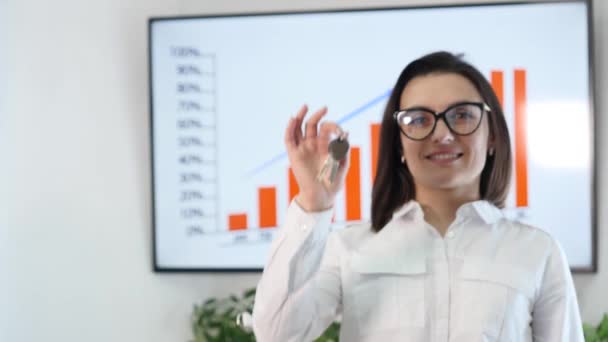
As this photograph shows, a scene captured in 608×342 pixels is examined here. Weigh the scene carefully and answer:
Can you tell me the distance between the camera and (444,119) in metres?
0.97

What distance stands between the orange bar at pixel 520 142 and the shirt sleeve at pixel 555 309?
97 centimetres

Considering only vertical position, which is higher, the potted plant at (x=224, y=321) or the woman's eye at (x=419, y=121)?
the woman's eye at (x=419, y=121)

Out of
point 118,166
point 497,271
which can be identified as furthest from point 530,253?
point 118,166

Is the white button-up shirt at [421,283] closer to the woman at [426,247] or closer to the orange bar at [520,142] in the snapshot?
the woman at [426,247]

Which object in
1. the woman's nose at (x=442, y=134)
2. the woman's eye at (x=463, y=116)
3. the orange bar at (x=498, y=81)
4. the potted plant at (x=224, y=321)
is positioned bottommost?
the potted plant at (x=224, y=321)

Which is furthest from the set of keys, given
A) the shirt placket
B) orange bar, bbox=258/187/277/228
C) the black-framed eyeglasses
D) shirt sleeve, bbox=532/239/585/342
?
orange bar, bbox=258/187/277/228

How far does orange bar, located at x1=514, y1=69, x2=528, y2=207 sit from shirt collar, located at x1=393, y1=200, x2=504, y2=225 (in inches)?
36.3

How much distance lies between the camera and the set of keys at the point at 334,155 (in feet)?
2.92

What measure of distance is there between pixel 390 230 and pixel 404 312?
15 centimetres

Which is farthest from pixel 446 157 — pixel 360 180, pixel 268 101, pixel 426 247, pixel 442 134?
pixel 268 101

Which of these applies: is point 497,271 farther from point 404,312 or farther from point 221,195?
point 221,195

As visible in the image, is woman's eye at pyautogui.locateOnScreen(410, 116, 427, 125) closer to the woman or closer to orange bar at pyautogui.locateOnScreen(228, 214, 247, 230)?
the woman

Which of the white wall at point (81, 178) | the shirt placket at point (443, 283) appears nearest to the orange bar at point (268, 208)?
the white wall at point (81, 178)

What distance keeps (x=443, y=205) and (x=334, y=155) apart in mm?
264
